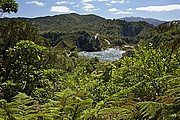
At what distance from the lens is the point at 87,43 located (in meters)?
191

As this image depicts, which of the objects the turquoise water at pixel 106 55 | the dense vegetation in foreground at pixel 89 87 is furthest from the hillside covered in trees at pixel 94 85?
the turquoise water at pixel 106 55

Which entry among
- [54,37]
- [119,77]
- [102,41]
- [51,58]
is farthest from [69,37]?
[119,77]

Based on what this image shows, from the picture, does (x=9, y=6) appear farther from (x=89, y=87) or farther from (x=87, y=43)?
(x=87, y=43)

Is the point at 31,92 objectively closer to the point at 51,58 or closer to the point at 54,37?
the point at 51,58

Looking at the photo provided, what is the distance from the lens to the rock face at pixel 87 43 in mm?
188125

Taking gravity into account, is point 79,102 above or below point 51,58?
above

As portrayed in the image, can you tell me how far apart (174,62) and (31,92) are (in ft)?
20.1

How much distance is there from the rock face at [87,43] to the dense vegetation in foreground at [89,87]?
519ft

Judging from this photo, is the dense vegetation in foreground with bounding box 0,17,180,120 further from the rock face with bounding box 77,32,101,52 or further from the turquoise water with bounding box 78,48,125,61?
the rock face with bounding box 77,32,101,52

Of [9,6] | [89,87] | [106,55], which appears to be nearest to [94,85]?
[89,87]

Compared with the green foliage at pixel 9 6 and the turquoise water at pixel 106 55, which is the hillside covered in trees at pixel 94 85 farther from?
the turquoise water at pixel 106 55

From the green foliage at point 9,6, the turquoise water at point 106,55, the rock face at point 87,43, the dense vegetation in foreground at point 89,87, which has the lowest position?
the turquoise water at point 106,55

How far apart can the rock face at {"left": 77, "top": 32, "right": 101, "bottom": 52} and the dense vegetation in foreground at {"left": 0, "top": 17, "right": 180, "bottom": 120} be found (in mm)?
158292

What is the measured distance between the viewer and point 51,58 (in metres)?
38.2
